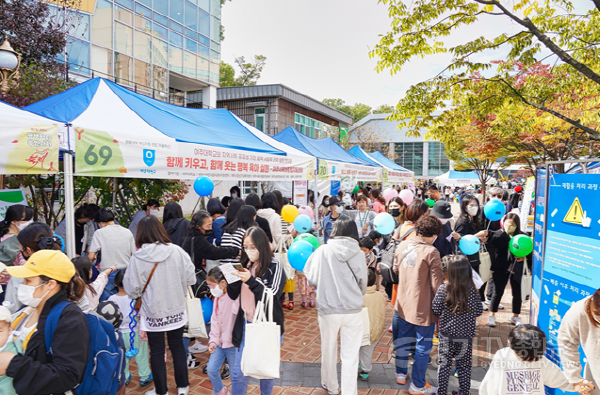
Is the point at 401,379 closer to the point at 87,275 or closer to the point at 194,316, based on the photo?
the point at 194,316

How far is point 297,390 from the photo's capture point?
3393mm

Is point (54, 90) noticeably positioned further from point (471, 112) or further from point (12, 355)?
point (471, 112)

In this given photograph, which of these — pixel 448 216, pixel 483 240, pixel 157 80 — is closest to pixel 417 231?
pixel 448 216

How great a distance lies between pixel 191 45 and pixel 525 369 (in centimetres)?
1697

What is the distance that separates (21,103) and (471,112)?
921 cm

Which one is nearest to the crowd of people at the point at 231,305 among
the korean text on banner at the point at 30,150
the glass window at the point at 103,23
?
the korean text on banner at the point at 30,150

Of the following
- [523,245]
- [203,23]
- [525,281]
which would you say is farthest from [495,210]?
[203,23]

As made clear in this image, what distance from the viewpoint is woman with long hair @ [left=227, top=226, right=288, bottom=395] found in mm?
2699

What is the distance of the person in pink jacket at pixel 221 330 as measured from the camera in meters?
2.80

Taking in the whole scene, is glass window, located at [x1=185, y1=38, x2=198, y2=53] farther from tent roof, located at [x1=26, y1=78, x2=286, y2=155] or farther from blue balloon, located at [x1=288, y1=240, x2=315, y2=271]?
blue balloon, located at [x1=288, y1=240, x2=315, y2=271]

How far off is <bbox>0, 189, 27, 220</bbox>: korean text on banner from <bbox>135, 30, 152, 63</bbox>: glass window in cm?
1058

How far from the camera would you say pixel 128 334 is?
10.6ft

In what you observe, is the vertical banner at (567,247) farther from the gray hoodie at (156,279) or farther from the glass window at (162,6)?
the glass window at (162,6)

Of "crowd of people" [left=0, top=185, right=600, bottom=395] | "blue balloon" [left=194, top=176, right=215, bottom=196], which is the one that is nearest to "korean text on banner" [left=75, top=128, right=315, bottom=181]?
"blue balloon" [left=194, top=176, right=215, bottom=196]
